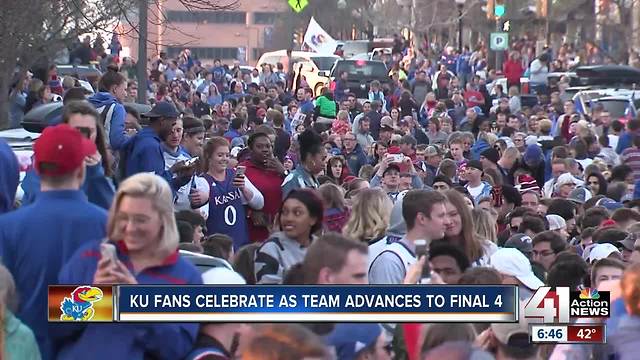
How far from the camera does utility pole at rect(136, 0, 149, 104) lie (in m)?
20.2

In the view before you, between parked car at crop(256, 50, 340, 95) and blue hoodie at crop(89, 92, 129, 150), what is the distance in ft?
87.9

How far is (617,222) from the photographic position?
1284 centimetres

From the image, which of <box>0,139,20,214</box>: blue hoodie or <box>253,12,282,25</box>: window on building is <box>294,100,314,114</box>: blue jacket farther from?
<box>253,12,282,25</box>: window on building

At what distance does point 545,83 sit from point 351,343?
1420 inches

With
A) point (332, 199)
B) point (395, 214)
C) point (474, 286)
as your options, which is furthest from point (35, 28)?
point (474, 286)

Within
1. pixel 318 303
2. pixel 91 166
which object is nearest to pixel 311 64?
pixel 91 166

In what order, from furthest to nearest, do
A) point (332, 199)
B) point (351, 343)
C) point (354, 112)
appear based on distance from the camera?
point (354, 112) → point (332, 199) → point (351, 343)

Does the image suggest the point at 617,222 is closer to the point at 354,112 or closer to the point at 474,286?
the point at 474,286

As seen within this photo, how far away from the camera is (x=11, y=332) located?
6520mm

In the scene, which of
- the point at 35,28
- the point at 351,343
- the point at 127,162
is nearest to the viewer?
the point at 351,343

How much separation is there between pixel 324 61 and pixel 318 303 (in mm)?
42168

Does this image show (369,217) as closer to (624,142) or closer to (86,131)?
(86,131)

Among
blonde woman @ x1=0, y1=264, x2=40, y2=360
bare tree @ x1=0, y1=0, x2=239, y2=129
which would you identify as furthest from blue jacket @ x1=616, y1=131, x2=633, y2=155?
blonde woman @ x1=0, y1=264, x2=40, y2=360

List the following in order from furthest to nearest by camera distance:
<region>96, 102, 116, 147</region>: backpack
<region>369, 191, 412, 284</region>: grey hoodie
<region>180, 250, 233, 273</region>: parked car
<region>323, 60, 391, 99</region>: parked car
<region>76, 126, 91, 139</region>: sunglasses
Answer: <region>323, 60, 391, 99</region>: parked car → <region>96, 102, 116, 147</region>: backpack → <region>76, 126, 91, 139</region>: sunglasses → <region>369, 191, 412, 284</region>: grey hoodie → <region>180, 250, 233, 273</region>: parked car
